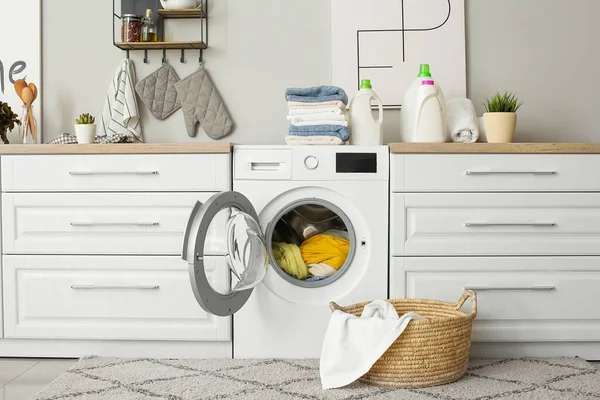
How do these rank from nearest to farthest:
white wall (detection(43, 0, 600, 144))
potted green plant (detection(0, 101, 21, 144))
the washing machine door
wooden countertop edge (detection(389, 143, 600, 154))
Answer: the washing machine door < wooden countertop edge (detection(389, 143, 600, 154)) < potted green plant (detection(0, 101, 21, 144)) < white wall (detection(43, 0, 600, 144))

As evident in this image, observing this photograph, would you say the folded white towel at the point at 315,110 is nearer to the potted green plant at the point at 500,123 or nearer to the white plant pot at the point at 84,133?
the potted green plant at the point at 500,123

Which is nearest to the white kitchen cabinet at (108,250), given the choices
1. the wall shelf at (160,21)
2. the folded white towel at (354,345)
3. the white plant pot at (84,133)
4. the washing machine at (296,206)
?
the washing machine at (296,206)

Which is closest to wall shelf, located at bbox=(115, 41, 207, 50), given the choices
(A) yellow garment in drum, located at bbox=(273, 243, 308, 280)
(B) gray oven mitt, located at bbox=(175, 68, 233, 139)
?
(B) gray oven mitt, located at bbox=(175, 68, 233, 139)

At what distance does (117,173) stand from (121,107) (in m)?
0.65

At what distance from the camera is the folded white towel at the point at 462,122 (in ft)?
9.04

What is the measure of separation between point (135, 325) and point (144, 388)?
0.42m

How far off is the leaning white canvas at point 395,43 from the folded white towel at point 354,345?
1.24 metres

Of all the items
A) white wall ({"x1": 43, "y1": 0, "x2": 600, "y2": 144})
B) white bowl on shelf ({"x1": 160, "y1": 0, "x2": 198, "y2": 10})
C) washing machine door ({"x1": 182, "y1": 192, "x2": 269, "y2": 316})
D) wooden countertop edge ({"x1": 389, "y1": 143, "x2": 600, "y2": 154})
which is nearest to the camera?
washing machine door ({"x1": 182, "y1": 192, "x2": 269, "y2": 316})

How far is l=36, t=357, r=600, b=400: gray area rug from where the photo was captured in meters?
2.12

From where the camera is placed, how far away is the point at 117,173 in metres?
2.55

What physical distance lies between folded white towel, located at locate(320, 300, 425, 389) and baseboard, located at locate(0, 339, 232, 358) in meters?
0.55

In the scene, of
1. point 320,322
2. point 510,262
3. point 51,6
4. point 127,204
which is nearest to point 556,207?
point 510,262

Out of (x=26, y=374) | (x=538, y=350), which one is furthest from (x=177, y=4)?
(x=538, y=350)

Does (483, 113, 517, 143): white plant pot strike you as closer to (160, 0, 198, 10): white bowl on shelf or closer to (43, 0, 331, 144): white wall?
(43, 0, 331, 144): white wall
